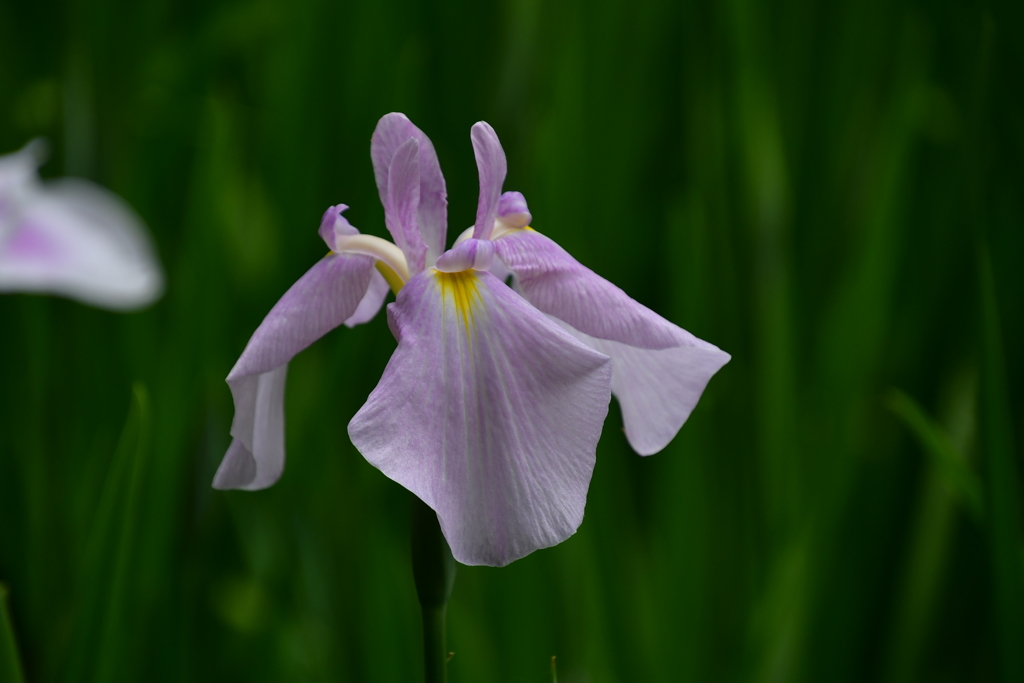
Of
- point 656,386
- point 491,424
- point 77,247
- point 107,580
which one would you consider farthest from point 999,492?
point 77,247

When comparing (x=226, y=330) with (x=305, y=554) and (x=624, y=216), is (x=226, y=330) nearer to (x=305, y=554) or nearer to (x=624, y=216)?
(x=305, y=554)

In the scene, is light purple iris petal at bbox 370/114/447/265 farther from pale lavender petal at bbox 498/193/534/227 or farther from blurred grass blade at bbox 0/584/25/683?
blurred grass blade at bbox 0/584/25/683

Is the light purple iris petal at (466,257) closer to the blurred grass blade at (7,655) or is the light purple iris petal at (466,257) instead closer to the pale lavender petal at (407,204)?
the pale lavender petal at (407,204)

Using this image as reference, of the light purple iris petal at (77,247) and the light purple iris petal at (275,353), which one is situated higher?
the light purple iris petal at (77,247)

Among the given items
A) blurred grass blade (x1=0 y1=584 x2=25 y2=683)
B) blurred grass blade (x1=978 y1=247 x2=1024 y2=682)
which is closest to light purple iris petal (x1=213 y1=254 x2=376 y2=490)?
blurred grass blade (x1=0 y1=584 x2=25 y2=683)

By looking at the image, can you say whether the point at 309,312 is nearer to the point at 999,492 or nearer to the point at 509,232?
the point at 509,232

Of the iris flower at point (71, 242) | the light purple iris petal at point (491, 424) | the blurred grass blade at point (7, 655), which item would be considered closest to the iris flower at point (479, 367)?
the light purple iris petal at point (491, 424)
